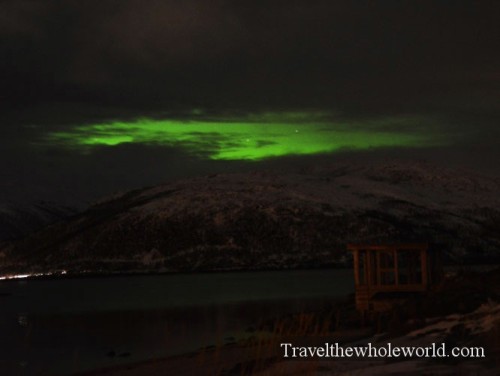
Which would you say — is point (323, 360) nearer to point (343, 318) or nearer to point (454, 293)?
point (454, 293)

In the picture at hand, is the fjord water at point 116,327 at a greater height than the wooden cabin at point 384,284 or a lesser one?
lesser

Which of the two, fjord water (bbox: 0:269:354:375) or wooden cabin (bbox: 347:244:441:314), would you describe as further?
wooden cabin (bbox: 347:244:441:314)

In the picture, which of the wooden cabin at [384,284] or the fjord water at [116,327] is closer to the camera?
the fjord water at [116,327]

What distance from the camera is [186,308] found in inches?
3391

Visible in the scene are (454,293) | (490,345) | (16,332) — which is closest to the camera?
(490,345)

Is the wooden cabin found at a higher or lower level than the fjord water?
higher

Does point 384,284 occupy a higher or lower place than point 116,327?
higher

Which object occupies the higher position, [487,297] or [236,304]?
[487,297]

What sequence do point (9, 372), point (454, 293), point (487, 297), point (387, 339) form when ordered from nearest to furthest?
point (387, 339)
point (487, 297)
point (454, 293)
point (9, 372)

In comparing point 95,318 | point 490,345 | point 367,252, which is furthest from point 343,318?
point 95,318

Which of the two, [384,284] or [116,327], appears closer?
[384,284]

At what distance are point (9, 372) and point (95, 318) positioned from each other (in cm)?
3707

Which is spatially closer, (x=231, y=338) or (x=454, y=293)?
(x=454, y=293)

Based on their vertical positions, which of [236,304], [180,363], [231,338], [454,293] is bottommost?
[236,304]
